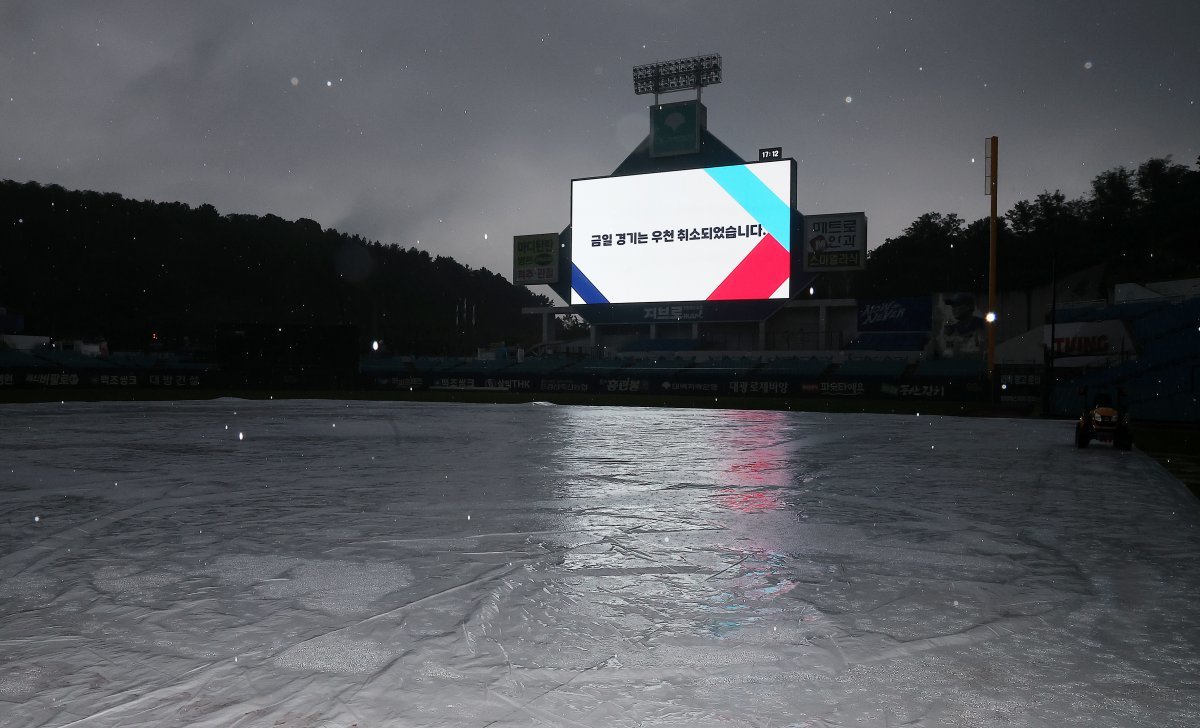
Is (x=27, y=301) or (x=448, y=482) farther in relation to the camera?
(x=27, y=301)

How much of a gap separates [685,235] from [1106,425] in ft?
126

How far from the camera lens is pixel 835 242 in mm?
51094

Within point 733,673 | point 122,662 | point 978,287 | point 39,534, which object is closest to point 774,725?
point 733,673

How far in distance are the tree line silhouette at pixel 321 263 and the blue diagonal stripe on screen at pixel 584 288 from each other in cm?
1595

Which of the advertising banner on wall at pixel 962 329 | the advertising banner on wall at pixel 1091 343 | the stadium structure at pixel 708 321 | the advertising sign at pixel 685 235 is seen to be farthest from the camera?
the advertising banner on wall at pixel 962 329

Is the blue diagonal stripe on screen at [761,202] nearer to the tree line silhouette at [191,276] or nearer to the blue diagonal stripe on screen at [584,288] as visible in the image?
the blue diagonal stripe on screen at [584,288]

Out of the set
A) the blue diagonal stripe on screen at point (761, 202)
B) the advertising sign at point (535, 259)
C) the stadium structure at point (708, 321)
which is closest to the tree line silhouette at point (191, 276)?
the advertising sign at point (535, 259)

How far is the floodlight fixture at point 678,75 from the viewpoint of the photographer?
5803 cm

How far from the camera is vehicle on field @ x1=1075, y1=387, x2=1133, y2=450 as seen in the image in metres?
14.7

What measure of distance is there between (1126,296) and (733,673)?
185 feet

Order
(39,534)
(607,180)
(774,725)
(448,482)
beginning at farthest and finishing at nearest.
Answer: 1. (607,180)
2. (448,482)
3. (39,534)
4. (774,725)

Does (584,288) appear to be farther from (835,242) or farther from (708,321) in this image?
(835,242)

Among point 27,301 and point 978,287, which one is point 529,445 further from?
point 27,301

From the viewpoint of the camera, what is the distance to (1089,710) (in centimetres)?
322
